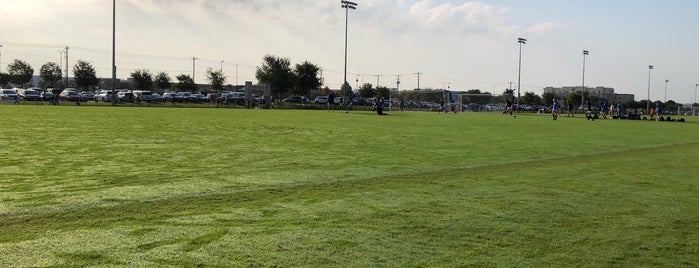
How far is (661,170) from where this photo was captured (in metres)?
11.3

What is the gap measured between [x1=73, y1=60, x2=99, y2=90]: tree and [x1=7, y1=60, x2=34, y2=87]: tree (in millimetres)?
14028

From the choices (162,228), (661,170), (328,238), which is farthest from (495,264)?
(661,170)

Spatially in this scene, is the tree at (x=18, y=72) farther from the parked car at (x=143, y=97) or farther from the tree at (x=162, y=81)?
the parked car at (x=143, y=97)

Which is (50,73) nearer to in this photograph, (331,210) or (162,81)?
(162,81)

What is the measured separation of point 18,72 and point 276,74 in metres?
51.2

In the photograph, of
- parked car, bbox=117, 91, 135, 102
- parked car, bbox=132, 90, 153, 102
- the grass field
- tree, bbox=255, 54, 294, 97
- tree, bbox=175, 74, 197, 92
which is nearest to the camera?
the grass field

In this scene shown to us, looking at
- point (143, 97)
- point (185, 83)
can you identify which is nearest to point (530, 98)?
point (185, 83)

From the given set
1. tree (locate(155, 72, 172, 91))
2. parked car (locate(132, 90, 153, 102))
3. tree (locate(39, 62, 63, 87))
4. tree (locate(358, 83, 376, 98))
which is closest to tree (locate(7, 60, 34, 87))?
tree (locate(39, 62, 63, 87))

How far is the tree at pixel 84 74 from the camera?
94.4 m

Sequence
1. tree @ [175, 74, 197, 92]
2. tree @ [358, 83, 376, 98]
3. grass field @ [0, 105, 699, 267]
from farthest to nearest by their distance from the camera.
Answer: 1. tree @ [358, 83, 376, 98]
2. tree @ [175, 74, 197, 92]
3. grass field @ [0, 105, 699, 267]

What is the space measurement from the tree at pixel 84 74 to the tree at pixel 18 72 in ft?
46.0

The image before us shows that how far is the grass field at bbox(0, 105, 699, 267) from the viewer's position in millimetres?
4602

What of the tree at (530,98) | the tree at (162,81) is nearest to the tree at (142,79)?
the tree at (162,81)

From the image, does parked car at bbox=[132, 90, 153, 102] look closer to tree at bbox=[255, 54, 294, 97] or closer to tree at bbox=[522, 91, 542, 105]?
tree at bbox=[255, 54, 294, 97]
